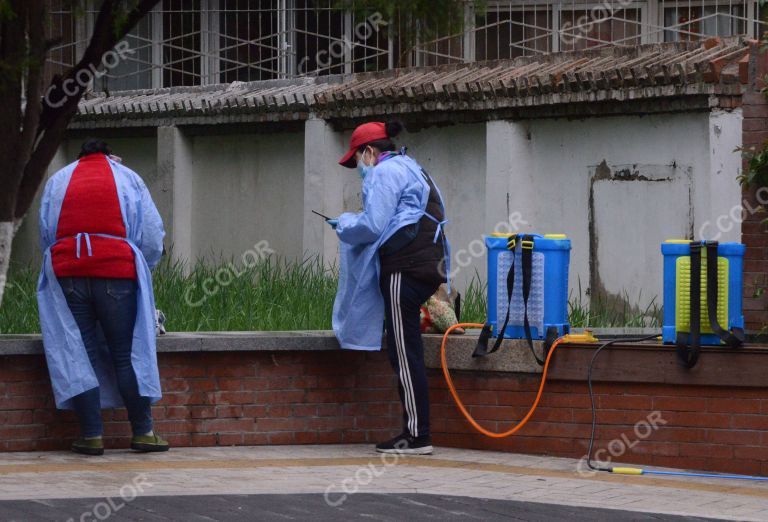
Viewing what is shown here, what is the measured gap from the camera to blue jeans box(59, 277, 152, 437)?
9266 mm

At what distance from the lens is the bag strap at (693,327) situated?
8930 millimetres

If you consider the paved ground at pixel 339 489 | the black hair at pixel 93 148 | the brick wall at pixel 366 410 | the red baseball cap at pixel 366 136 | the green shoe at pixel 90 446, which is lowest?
the paved ground at pixel 339 489

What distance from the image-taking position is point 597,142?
589 inches

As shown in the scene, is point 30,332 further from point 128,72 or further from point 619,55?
point 128,72

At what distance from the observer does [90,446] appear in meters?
9.34

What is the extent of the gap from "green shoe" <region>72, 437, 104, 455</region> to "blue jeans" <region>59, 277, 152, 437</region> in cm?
4

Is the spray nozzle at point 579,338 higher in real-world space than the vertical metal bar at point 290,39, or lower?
lower

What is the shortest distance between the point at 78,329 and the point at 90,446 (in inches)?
26.0

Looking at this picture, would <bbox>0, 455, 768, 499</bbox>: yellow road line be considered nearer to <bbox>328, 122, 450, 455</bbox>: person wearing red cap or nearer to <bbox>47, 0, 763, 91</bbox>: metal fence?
<bbox>328, 122, 450, 455</bbox>: person wearing red cap

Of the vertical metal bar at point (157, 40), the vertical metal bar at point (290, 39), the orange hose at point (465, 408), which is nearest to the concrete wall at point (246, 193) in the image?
the vertical metal bar at point (290, 39)

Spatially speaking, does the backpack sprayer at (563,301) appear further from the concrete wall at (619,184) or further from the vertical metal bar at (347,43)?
the vertical metal bar at (347,43)

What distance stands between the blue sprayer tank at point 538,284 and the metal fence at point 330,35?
25.3 feet

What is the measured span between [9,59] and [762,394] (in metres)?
5.62

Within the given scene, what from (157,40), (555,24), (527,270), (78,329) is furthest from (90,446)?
(157,40)
